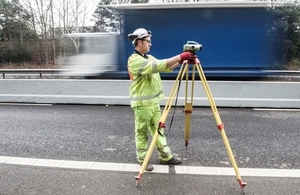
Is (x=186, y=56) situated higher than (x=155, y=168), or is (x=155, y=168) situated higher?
(x=186, y=56)

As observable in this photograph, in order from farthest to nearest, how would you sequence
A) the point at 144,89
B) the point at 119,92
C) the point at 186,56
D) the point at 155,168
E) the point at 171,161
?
the point at 119,92
the point at 171,161
the point at 155,168
the point at 144,89
the point at 186,56

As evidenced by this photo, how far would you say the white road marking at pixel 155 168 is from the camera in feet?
11.1

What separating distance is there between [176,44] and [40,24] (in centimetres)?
2246

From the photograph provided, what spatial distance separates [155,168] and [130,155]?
0.60 metres

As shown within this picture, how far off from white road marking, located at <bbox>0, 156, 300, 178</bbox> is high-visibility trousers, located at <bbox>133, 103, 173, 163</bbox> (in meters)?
0.18

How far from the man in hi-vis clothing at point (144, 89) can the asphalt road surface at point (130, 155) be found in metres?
0.28

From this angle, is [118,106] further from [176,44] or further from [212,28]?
[212,28]

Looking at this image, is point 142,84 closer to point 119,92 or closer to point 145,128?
point 145,128

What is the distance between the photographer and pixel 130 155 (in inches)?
158

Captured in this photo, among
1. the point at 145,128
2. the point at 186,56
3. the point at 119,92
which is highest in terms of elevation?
the point at 186,56

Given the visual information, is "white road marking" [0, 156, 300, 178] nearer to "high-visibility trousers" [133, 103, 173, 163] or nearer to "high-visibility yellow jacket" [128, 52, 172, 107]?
"high-visibility trousers" [133, 103, 173, 163]

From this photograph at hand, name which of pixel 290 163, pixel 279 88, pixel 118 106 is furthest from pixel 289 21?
pixel 290 163

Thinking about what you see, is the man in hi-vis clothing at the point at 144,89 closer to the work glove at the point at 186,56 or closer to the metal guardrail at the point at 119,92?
the work glove at the point at 186,56

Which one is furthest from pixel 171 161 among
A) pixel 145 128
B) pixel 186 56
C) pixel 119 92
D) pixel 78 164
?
pixel 119 92
